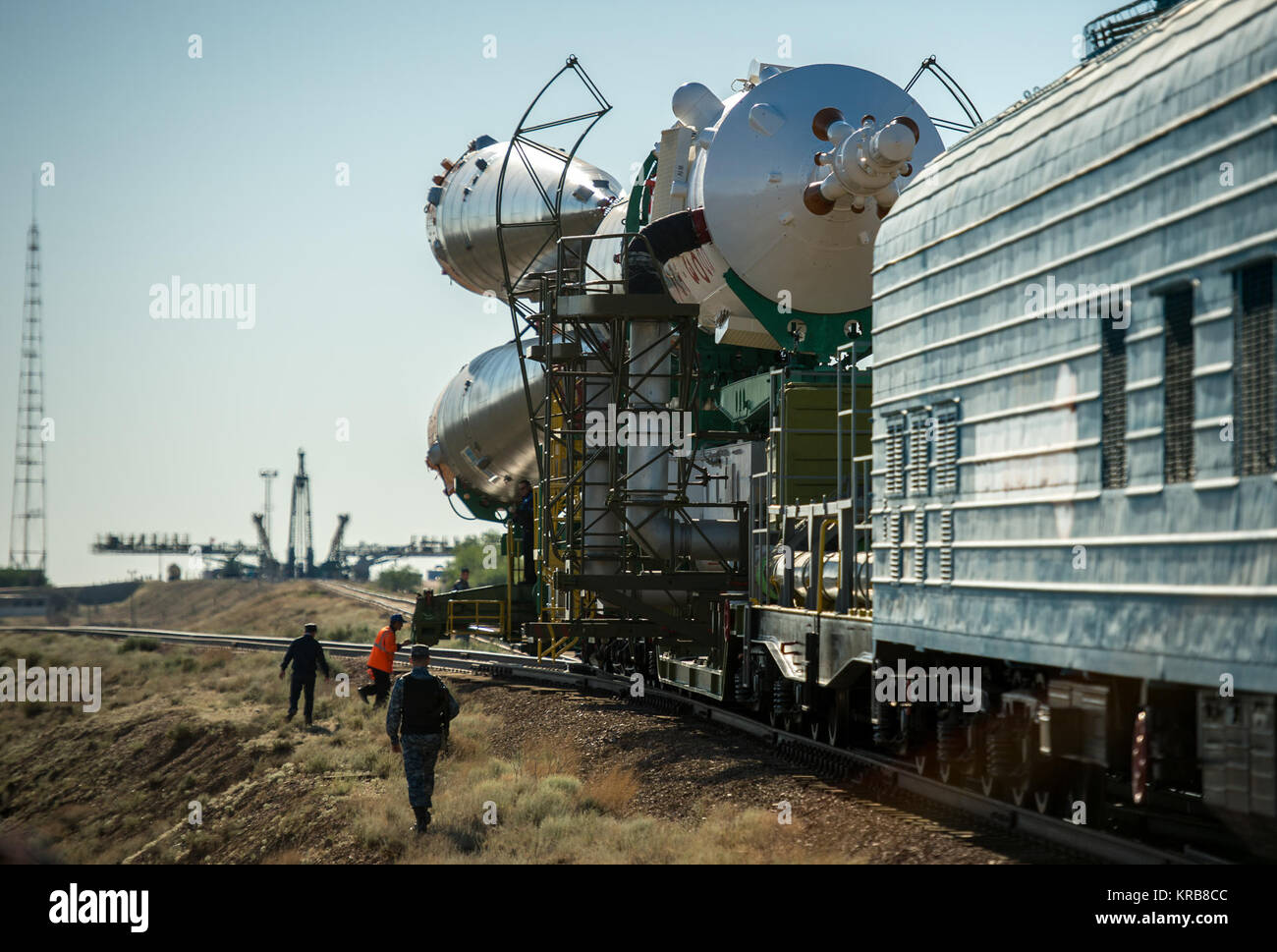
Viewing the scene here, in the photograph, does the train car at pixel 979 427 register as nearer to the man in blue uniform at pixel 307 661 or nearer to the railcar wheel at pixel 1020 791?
the railcar wheel at pixel 1020 791

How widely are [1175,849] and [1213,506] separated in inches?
124

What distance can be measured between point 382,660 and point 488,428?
13865mm

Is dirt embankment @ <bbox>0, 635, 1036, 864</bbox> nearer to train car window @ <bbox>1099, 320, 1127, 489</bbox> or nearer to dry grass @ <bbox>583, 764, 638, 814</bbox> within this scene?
dry grass @ <bbox>583, 764, 638, 814</bbox>

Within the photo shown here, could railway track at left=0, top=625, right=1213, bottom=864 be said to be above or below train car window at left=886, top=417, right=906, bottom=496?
below

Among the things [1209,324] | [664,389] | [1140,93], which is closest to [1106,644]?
[1209,324]

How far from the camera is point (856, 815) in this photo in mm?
10602

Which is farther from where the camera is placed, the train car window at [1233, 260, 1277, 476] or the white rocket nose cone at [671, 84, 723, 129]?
the white rocket nose cone at [671, 84, 723, 129]

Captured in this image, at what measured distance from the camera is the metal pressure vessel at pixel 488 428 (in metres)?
33.0

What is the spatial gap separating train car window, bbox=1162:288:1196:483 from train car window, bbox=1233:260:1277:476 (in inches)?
15.4

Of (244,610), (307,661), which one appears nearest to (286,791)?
(307,661)

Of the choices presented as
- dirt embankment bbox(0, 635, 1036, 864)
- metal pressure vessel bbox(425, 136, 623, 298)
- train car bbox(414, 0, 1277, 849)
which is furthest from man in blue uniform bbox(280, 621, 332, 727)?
metal pressure vessel bbox(425, 136, 623, 298)

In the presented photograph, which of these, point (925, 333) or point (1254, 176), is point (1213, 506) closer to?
point (1254, 176)

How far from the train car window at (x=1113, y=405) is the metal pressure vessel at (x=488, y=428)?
957 inches

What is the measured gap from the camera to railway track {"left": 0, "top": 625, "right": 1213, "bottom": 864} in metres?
8.37
